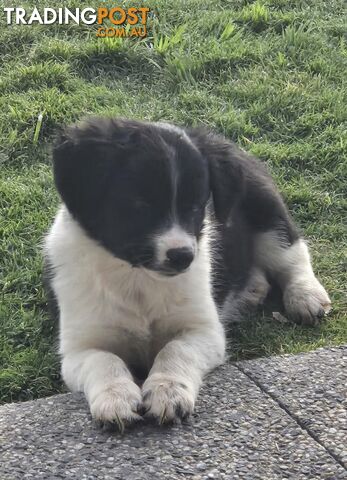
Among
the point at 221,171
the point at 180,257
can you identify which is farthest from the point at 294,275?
the point at 180,257

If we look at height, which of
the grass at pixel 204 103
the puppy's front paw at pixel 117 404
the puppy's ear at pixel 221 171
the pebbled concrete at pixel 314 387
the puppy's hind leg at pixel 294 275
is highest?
the puppy's ear at pixel 221 171

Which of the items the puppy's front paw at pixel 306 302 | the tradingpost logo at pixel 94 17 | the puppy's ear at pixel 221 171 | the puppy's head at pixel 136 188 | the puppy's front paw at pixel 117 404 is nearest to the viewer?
the puppy's front paw at pixel 117 404

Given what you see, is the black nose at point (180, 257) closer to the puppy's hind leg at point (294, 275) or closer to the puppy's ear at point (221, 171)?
the puppy's ear at point (221, 171)

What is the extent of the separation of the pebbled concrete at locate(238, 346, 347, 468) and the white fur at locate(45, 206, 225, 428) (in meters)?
0.29

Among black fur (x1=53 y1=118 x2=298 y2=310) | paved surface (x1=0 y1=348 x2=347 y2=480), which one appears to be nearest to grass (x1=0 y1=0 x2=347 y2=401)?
paved surface (x1=0 y1=348 x2=347 y2=480)

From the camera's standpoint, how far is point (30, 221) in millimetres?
6336

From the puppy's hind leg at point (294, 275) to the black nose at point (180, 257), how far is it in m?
1.50

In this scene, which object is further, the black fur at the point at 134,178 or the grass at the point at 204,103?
the grass at the point at 204,103

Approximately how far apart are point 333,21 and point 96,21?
8.41ft

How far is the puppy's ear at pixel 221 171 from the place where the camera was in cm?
464

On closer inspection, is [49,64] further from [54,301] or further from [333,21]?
[54,301]

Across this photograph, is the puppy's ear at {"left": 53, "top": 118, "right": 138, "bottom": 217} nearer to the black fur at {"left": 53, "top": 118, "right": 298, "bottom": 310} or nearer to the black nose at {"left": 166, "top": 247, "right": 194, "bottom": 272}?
the black fur at {"left": 53, "top": 118, "right": 298, "bottom": 310}

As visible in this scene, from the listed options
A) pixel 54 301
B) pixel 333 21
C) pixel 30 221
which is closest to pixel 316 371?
pixel 54 301

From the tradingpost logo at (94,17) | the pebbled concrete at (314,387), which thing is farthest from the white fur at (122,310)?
the tradingpost logo at (94,17)
